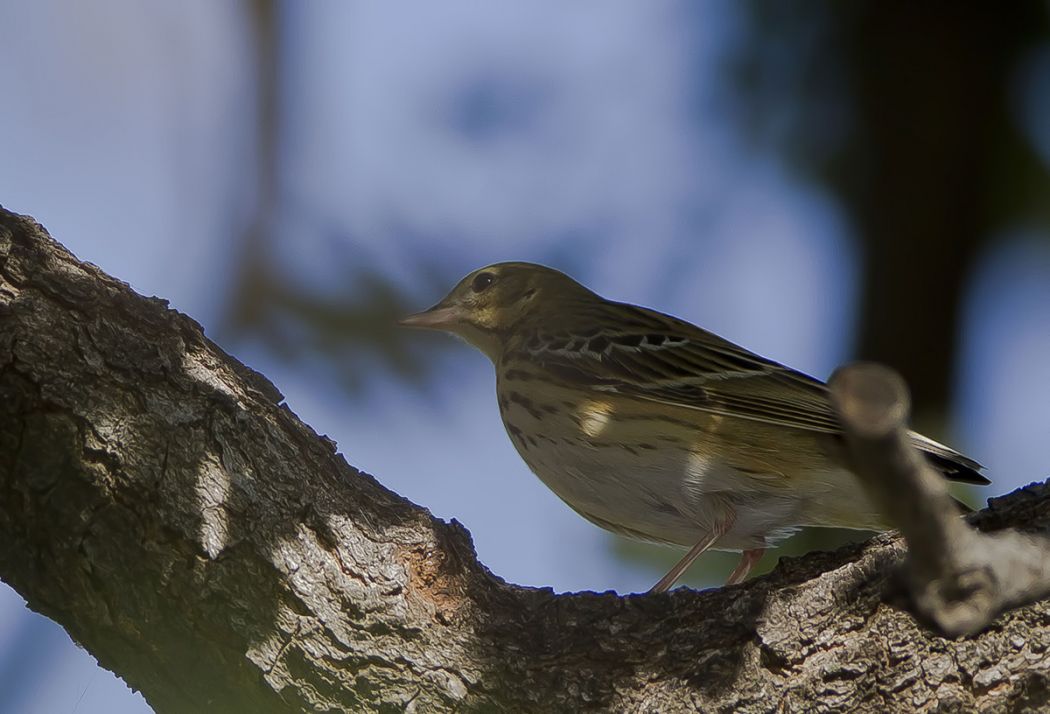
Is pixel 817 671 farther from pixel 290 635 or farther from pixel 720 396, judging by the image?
pixel 720 396

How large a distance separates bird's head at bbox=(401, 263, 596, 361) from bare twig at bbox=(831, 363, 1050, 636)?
432 centimetres

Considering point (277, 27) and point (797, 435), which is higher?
point (277, 27)

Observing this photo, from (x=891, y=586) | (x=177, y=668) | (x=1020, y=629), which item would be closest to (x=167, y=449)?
(x=177, y=668)

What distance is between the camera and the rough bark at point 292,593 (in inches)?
139

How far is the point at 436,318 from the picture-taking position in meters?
6.57

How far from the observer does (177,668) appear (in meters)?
3.54

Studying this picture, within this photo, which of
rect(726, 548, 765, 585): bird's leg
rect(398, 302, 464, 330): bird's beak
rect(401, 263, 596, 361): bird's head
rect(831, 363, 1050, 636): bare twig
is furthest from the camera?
rect(401, 263, 596, 361): bird's head

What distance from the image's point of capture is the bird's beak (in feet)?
21.1

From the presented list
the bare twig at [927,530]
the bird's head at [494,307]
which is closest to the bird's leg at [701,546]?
the bird's head at [494,307]

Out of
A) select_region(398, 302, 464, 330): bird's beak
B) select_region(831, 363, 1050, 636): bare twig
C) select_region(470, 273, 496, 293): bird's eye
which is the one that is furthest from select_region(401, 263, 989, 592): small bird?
select_region(831, 363, 1050, 636): bare twig

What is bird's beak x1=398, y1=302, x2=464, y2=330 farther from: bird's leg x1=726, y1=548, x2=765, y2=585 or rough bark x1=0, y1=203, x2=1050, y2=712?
rough bark x1=0, y1=203, x2=1050, y2=712

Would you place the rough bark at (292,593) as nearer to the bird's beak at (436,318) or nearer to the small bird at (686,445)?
the small bird at (686,445)

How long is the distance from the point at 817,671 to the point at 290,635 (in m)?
1.55

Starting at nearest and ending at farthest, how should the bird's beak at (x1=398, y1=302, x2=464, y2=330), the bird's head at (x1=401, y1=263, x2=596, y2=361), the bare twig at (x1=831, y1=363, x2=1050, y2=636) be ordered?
the bare twig at (x1=831, y1=363, x2=1050, y2=636) → the bird's beak at (x1=398, y1=302, x2=464, y2=330) → the bird's head at (x1=401, y1=263, x2=596, y2=361)
